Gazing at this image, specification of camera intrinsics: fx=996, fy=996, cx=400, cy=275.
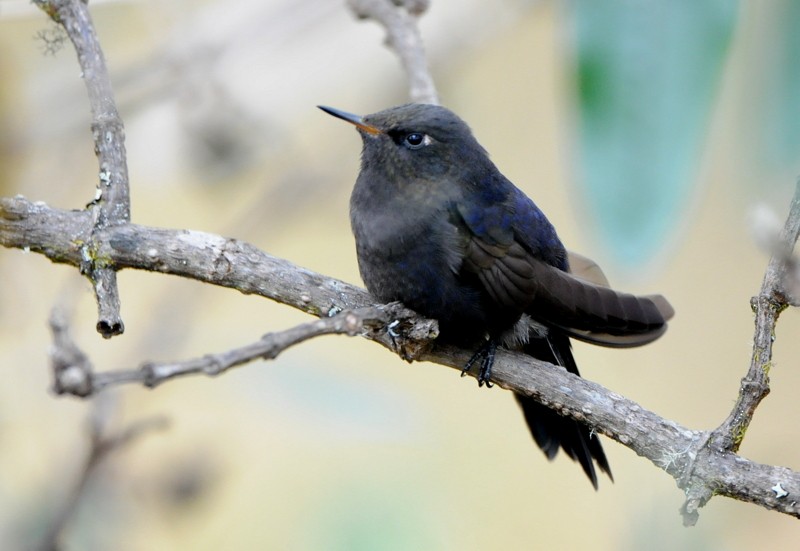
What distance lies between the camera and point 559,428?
2688 millimetres

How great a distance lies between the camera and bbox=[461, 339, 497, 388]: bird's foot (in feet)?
7.52

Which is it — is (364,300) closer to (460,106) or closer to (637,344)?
(637,344)

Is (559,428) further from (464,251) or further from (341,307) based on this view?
(341,307)

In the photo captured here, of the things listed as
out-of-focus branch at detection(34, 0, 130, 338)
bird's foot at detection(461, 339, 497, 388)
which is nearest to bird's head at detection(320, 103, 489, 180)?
bird's foot at detection(461, 339, 497, 388)

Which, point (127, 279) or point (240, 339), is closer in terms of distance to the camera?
point (240, 339)

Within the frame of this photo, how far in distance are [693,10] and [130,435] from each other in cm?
172

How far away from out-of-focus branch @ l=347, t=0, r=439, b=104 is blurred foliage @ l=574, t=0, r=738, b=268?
0.49 metres

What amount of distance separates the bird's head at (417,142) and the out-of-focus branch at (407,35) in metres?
0.29

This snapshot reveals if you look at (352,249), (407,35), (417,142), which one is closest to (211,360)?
(417,142)

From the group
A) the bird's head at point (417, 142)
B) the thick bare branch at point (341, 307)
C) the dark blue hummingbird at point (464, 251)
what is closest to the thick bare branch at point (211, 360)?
the thick bare branch at point (341, 307)

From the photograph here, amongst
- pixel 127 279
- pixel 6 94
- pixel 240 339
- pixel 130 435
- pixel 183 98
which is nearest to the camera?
pixel 130 435

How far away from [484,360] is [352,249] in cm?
305

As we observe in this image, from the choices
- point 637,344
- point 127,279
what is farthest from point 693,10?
point 127,279

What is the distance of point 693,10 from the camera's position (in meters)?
2.53
